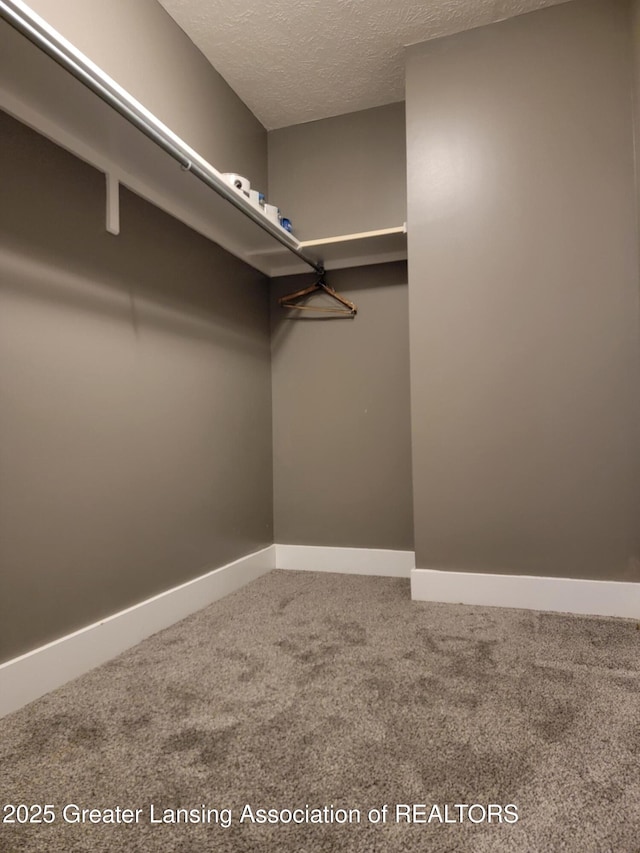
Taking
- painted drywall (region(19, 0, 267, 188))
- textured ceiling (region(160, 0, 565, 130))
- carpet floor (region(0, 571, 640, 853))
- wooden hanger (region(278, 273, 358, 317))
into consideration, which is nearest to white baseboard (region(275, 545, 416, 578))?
carpet floor (region(0, 571, 640, 853))

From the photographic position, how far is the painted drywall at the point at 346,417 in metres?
2.58

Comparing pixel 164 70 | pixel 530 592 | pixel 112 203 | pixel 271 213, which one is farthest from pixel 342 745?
pixel 164 70

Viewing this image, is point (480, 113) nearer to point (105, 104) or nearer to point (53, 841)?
point (105, 104)

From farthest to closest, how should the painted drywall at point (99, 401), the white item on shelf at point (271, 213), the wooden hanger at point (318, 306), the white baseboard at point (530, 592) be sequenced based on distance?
the wooden hanger at point (318, 306) → the white item on shelf at point (271, 213) → the white baseboard at point (530, 592) → the painted drywall at point (99, 401)

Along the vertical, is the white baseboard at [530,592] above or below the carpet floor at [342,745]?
above

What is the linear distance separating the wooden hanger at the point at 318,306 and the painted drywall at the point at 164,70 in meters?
0.61

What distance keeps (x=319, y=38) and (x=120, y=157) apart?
3.70ft

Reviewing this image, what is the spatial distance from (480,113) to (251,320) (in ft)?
4.51

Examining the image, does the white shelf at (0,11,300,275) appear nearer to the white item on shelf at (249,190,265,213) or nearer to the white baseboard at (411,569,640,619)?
the white item on shelf at (249,190,265,213)

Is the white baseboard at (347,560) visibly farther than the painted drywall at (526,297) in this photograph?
Yes

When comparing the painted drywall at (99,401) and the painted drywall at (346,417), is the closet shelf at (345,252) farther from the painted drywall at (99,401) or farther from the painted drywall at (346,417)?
the painted drywall at (99,401)

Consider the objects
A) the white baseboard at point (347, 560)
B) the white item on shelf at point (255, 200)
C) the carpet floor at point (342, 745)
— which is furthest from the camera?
the white baseboard at point (347, 560)

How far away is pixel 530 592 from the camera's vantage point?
77.8 inches

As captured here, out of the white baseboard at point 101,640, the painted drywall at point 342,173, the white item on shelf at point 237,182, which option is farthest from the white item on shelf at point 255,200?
the white baseboard at point 101,640
